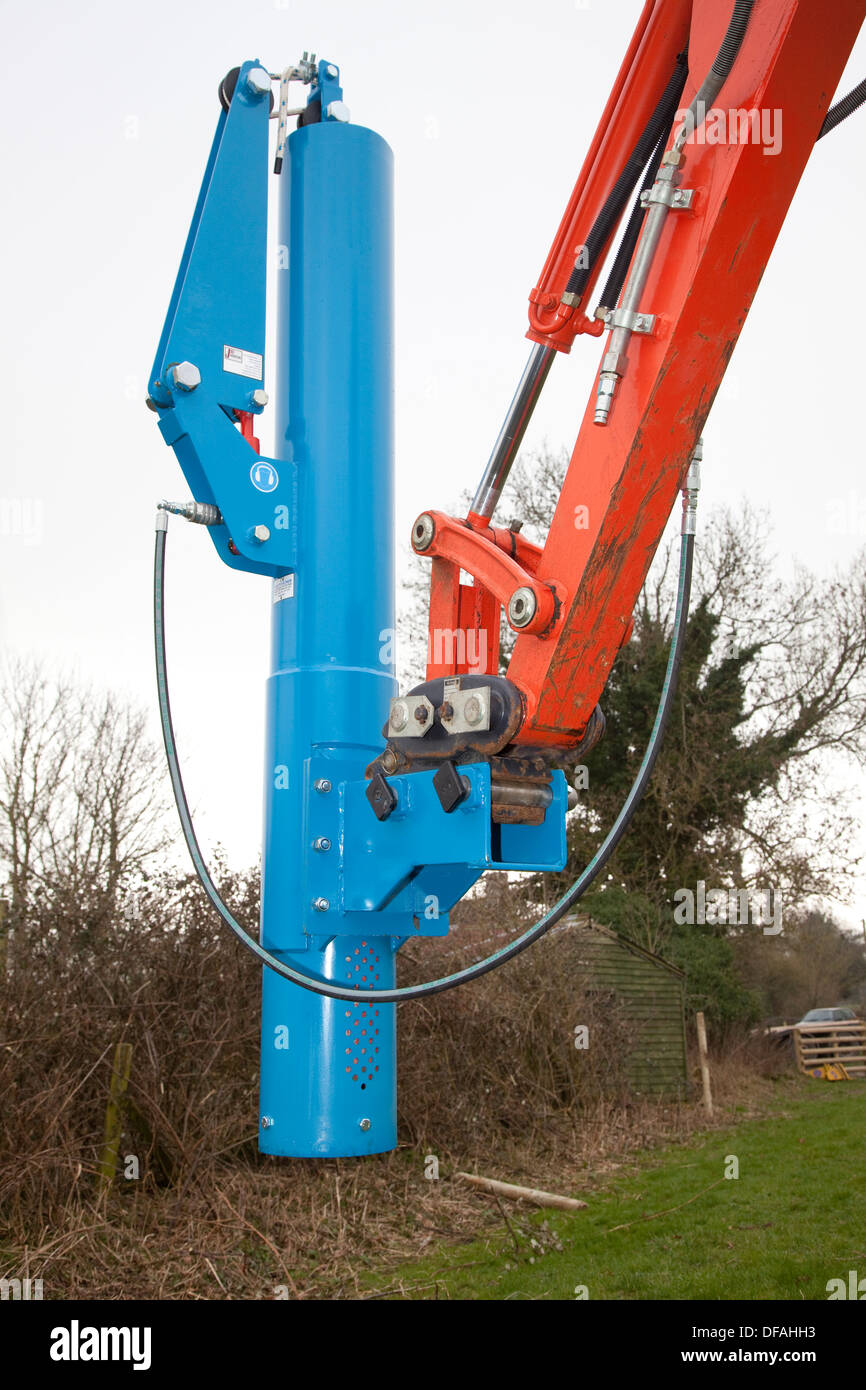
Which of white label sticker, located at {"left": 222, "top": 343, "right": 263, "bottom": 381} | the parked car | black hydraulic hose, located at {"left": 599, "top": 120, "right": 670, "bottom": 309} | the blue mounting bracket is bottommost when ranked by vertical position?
the blue mounting bracket

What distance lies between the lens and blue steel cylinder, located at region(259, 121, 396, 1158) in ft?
10.6

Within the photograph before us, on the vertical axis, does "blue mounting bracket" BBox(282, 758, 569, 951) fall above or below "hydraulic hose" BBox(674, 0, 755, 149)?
below

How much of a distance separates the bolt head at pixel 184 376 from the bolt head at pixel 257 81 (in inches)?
39.7

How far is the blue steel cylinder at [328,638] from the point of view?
324cm

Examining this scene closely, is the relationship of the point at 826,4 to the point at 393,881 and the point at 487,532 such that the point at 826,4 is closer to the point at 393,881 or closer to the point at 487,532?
the point at 487,532

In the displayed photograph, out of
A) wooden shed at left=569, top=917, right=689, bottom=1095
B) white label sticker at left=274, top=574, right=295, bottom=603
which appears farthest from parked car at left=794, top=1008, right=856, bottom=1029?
white label sticker at left=274, top=574, right=295, bottom=603

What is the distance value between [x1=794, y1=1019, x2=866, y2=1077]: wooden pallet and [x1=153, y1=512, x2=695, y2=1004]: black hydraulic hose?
20.7 m

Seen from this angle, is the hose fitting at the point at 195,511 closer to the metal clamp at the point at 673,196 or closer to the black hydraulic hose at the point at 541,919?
the black hydraulic hose at the point at 541,919

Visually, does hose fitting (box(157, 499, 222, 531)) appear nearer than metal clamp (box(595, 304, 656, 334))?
No

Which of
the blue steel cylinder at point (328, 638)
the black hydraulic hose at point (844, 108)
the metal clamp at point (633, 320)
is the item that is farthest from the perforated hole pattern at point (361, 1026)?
the black hydraulic hose at point (844, 108)

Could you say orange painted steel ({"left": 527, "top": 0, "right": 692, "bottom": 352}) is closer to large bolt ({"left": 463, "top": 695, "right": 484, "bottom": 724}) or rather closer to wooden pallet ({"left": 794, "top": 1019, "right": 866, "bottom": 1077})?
large bolt ({"left": 463, "top": 695, "right": 484, "bottom": 724})

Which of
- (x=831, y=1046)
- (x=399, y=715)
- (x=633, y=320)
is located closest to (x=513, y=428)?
(x=633, y=320)

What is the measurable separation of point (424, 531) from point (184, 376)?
0.84m

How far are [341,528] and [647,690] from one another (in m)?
17.0
